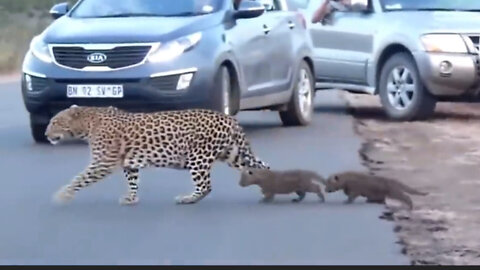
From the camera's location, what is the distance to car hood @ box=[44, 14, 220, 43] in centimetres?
1451

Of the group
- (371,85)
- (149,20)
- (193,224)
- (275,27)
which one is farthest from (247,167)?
(371,85)

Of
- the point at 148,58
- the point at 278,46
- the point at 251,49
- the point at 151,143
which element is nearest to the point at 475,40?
the point at 278,46

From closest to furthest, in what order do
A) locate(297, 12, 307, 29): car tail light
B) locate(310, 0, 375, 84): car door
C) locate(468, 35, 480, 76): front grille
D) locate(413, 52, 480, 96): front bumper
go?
locate(413, 52, 480, 96): front bumper < locate(468, 35, 480, 76): front grille < locate(297, 12, 307, 29): car tail light < locate(310, 0, 375, 84): car door

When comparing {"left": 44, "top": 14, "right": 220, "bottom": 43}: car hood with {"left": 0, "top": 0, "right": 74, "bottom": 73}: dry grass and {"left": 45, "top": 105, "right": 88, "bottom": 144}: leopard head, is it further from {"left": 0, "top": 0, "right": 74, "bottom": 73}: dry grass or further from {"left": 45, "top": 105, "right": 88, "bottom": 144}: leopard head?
{"left": 0, "top": 0, "right": 74, "bottom": 73}: dry grass

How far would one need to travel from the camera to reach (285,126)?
17297 mm

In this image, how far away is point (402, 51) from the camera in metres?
17.5

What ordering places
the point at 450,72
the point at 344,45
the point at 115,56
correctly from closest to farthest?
the point at 115,56, the point at 450,72, the point at 344,45

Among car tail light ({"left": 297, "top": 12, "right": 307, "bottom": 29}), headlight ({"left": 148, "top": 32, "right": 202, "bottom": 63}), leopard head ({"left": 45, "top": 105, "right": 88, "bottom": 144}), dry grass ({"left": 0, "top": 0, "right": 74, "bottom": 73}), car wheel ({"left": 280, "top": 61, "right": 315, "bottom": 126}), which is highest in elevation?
leopard head ({"left": 45, "top": 105, "right": 88, "bottom": 144})

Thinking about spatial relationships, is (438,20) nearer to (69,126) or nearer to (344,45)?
(344,45)

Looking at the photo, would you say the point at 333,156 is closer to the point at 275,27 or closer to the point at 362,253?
the point at 275,27

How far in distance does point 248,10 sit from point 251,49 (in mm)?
581

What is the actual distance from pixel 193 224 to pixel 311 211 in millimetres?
994

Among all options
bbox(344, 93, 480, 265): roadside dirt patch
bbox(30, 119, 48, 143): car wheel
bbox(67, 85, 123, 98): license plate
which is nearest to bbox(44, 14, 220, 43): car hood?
bbox(67, 85, 123, 98): license plate

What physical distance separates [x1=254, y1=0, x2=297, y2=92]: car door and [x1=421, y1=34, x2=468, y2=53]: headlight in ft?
4.89
